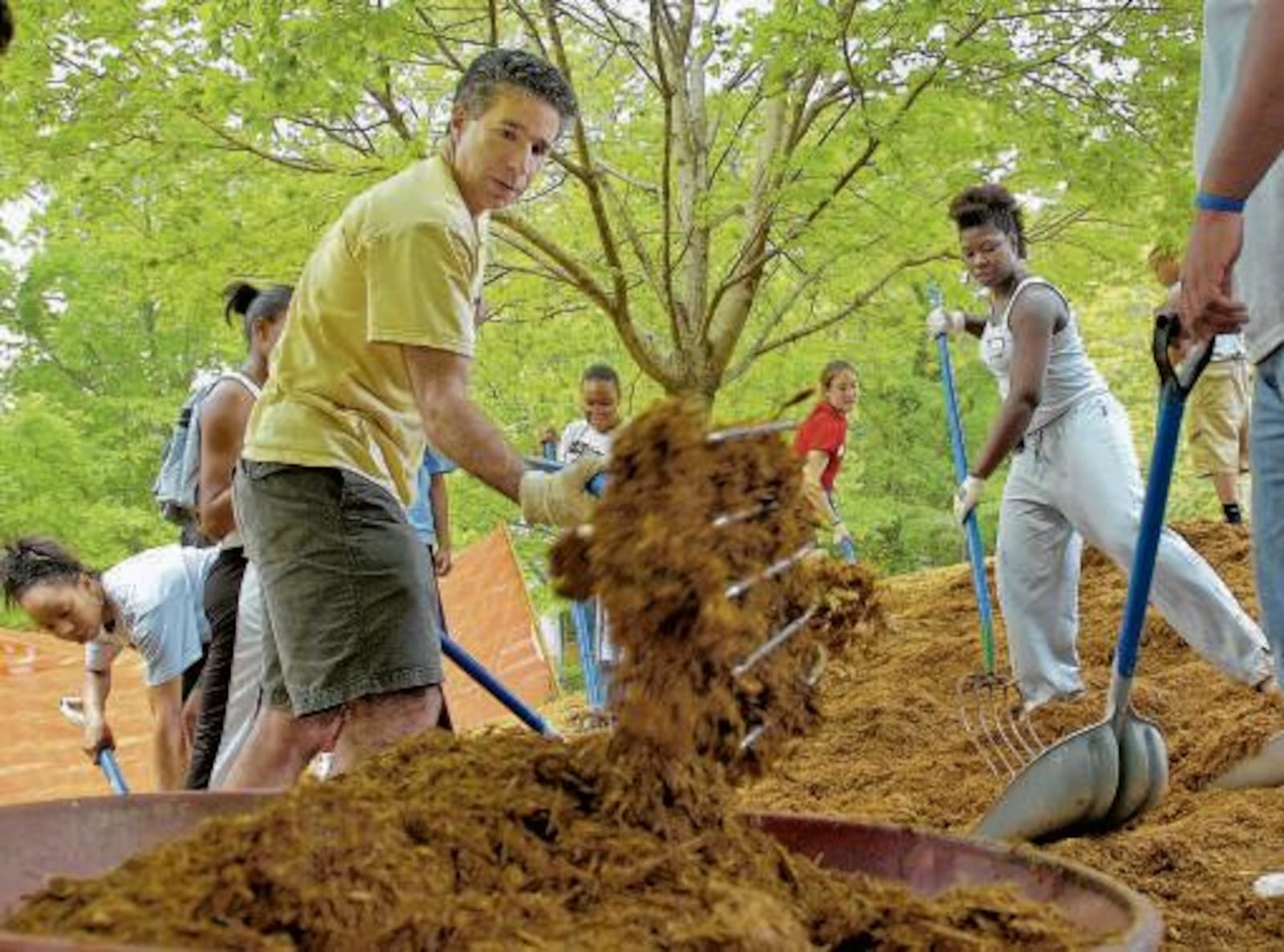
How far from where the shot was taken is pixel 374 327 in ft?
8.64

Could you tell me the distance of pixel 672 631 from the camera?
1.47 m

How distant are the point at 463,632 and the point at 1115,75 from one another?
4.94 metres

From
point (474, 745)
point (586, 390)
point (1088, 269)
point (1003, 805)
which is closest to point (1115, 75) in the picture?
point (1088, 269)

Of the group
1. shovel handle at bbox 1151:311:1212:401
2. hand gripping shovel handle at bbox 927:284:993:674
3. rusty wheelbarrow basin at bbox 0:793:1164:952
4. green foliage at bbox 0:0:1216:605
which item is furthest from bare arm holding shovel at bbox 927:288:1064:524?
rusty wheelbarrow basin at bbox 0:793:1164:952

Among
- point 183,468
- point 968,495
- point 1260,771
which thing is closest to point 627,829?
point 1260,771

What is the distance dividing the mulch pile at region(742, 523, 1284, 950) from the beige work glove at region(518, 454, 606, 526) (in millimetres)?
398

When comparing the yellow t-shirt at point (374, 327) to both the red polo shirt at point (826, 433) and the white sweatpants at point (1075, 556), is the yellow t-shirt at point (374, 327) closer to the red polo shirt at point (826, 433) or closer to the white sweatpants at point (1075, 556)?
the white sweatpants at point (1075, 556)

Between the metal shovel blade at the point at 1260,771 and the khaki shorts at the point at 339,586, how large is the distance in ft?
8.49

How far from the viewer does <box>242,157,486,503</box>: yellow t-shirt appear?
103 inches

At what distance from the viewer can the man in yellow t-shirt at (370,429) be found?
2.64m

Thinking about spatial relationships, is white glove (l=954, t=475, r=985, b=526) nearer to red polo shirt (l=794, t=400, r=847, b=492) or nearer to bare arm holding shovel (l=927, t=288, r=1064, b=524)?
bare arm holding shovel (l=927, t=288, r=1064, b=524)

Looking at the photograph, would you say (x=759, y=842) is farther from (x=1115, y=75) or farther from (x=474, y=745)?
(x=1115, y=75)

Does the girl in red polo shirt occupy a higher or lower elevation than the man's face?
lower

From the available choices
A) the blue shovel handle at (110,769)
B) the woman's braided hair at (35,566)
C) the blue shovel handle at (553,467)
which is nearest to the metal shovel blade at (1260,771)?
the blue shovel handle at (553,467)
